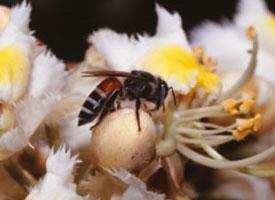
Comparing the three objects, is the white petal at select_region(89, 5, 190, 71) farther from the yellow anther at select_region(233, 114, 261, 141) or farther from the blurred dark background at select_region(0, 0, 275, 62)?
the blurred dark background at select_region(0, 0, 275, 62)

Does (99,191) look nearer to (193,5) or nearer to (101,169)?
(101,169)

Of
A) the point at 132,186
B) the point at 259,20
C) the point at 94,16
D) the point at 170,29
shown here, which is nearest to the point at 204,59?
the point at 170,29

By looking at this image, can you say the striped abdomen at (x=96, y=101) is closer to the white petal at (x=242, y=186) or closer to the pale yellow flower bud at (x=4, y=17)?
the pale yellow flower bud at (x=4, y=17)

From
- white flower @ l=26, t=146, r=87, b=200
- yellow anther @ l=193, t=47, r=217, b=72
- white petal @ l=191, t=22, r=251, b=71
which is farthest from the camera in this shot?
white petal @ l=191, t=22, r=251, b=71

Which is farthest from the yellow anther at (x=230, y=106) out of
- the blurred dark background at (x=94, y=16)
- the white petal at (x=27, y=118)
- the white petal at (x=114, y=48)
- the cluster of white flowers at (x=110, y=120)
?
the blurred dark background at (x=94, y=16)

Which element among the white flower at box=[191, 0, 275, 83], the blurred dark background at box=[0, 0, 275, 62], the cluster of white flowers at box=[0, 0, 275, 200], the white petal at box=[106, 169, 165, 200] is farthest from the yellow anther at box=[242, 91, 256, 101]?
the blurred dark background at box=[0, 0, 275, 62]

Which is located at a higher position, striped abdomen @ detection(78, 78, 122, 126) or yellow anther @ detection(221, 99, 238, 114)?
striped abdomen @ detection(78, 78, 122, 126)

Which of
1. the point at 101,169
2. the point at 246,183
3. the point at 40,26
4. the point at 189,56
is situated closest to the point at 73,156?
the point at 101,169

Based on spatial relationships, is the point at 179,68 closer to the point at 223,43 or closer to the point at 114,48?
the point at 114,48
